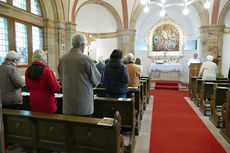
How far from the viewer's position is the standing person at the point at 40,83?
2.33 meters

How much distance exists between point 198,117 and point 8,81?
4.90 metres

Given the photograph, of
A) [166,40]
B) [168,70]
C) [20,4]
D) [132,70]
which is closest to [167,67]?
[168,70]

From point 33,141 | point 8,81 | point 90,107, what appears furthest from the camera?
point 8,81

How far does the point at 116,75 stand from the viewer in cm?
A: 304

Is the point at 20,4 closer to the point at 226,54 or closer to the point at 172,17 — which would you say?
the point at 172,17

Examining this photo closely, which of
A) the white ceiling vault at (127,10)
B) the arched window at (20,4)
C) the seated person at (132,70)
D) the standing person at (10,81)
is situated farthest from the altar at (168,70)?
the standing person at (10,81)

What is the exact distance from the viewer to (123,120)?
307 cm

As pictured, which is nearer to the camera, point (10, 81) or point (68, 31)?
point (10, 81)

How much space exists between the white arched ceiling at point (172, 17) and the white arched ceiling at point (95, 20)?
2.11m

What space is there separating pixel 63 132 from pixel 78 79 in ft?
2.26

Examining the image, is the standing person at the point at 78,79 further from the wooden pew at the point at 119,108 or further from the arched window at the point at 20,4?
the arched window at the point at 20,4

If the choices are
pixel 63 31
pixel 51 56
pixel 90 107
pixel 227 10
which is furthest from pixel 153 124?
pixel 227 10

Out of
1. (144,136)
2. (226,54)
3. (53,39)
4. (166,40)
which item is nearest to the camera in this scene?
(144,136)

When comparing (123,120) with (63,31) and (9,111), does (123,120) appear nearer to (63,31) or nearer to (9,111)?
(9,111)
